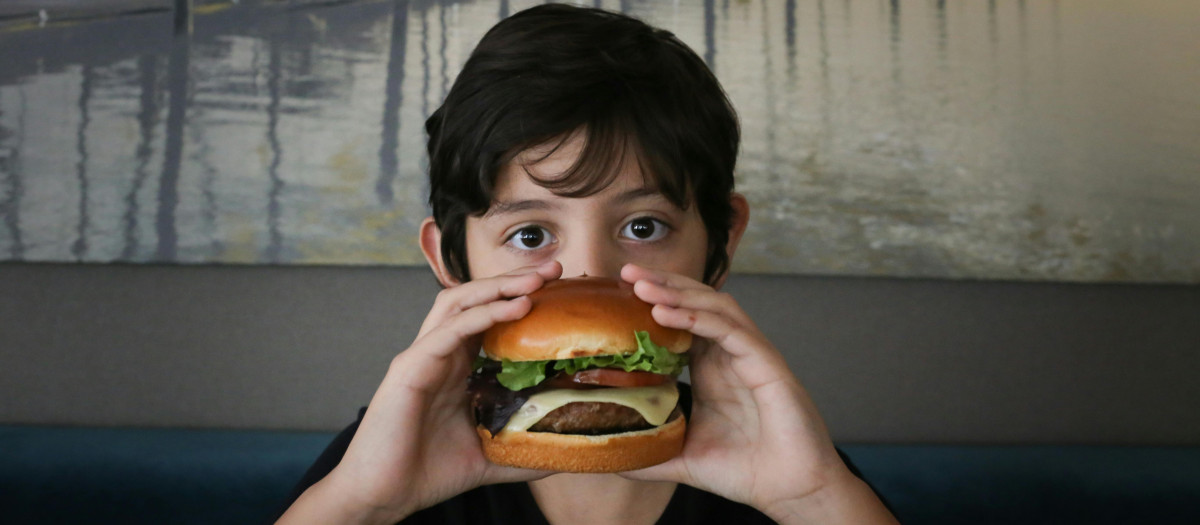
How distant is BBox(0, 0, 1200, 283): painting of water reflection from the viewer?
275 centimetres

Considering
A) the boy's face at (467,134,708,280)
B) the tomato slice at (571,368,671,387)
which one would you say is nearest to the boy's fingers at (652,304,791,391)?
the tomato slice at (571,368,671,387)

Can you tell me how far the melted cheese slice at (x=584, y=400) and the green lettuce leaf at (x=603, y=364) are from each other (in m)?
0.03

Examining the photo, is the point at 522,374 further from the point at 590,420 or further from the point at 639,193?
the point at 639,193

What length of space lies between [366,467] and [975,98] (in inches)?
103

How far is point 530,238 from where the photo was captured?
1.42 m

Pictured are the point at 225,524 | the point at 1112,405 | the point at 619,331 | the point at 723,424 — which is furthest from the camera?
the point at 1112,405

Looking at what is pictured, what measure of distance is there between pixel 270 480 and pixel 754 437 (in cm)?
185

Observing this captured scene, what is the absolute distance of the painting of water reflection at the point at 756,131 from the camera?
108 inches

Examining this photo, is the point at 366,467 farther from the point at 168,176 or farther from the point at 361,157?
the point at 168,176

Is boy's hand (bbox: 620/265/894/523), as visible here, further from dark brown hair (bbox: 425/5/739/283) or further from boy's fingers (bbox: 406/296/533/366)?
dark brown hair (bbox: 425/5/739/283)

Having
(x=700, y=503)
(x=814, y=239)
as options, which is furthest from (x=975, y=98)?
(x=700, y=503)

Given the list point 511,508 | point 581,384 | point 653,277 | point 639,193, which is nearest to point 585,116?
point 639,193

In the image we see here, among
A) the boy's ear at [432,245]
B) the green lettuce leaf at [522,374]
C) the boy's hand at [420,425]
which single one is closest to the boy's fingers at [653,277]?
the boy's hand at [420,425]

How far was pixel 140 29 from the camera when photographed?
9.20 feet
